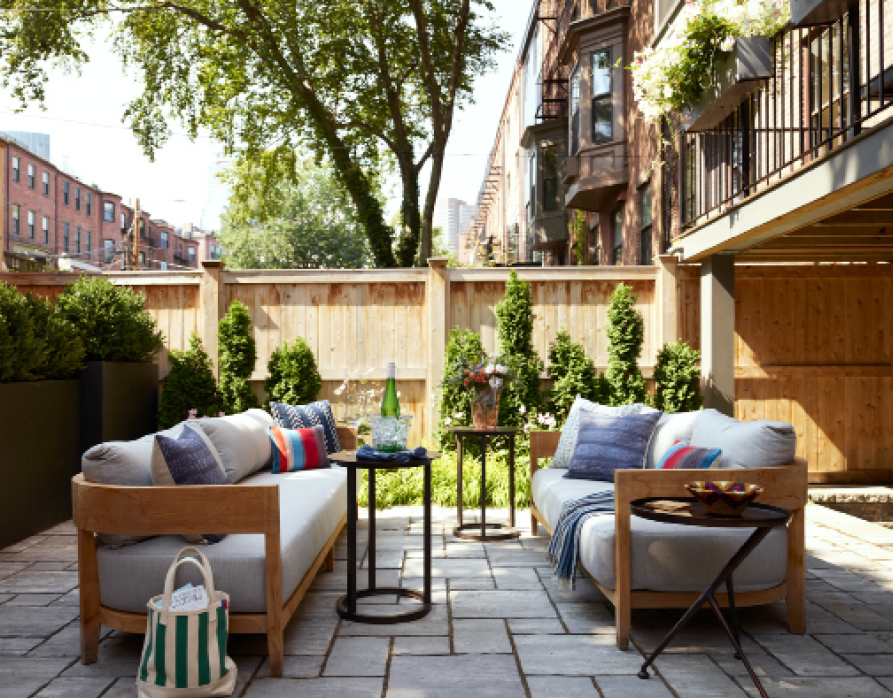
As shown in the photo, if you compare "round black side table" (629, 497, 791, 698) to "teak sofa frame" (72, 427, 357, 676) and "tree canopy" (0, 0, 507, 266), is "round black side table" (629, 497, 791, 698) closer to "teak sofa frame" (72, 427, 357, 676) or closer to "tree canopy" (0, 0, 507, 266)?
"teak sofa frame" (72, 427, 357, 676)

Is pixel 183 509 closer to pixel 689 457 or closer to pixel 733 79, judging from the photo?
pixel 689 457

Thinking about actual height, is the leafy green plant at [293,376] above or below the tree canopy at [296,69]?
below

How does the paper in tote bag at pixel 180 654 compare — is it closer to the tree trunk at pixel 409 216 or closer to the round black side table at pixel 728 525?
the round black side table at pixel 728 525

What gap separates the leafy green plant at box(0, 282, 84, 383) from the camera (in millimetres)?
4957

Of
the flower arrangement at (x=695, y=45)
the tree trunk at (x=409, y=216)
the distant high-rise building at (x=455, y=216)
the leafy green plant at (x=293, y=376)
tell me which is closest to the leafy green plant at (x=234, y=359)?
the leafy green plant at (x=293, y=376)

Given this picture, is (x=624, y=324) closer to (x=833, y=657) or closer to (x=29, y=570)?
(x=833, y=657)

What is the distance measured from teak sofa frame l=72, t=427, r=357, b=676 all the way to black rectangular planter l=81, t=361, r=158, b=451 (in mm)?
3156

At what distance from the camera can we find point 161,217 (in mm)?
48000

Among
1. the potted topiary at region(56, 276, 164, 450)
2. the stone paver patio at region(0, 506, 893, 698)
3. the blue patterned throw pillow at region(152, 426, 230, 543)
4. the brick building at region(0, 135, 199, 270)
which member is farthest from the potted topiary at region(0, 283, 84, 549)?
the brick building at region(0, 135, 199, 270)

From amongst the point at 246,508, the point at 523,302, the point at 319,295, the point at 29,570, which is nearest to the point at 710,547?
the point at 246,508

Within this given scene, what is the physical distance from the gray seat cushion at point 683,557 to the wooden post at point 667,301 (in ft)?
13.5

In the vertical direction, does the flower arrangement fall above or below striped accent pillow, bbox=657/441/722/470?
above

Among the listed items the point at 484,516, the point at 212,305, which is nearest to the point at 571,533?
the point at 484,516

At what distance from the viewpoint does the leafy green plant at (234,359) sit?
7152 mm
